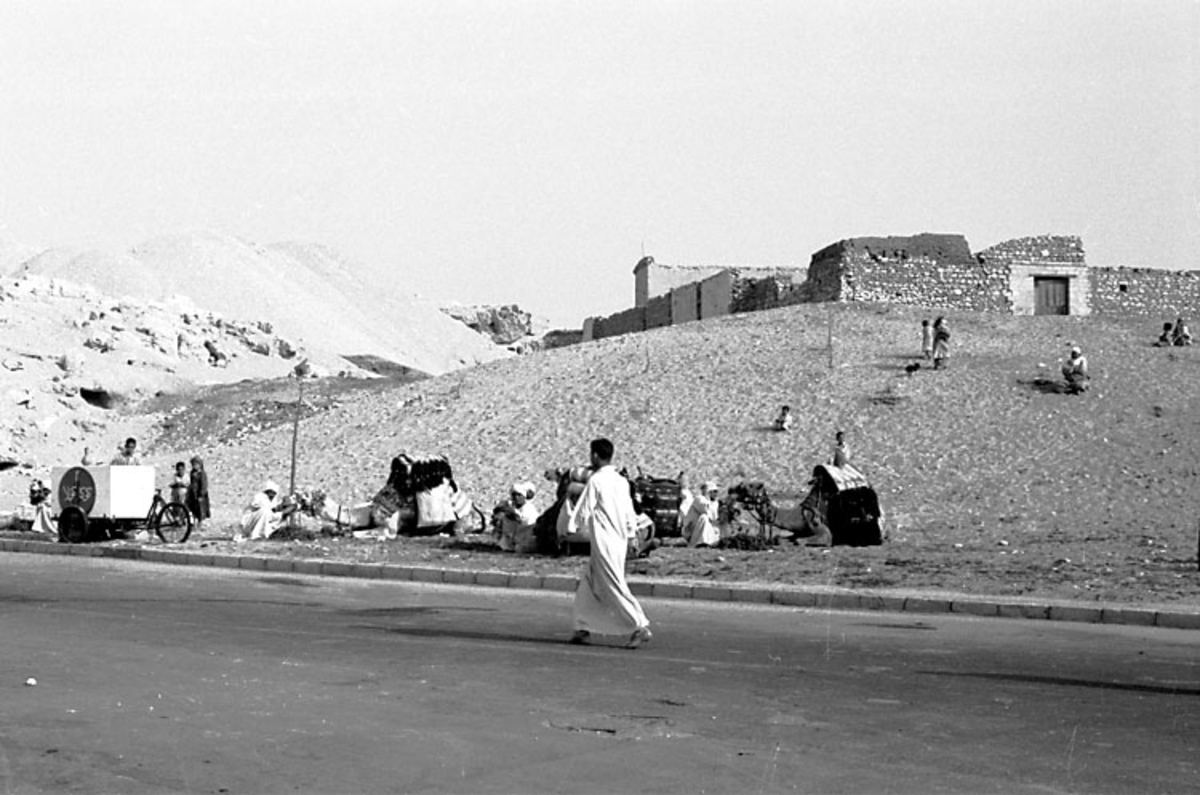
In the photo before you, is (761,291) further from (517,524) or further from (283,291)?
(283,291)

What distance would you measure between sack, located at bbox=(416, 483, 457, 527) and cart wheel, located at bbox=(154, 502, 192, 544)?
11.6 ft

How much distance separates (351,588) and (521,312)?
108485mm

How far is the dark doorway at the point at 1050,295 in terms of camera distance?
148 ft

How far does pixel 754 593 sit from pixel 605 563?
16.1 feet

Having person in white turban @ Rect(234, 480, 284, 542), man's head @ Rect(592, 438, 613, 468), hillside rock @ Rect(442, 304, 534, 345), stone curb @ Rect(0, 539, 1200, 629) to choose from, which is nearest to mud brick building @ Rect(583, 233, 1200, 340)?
person in white turban @ Rect(234, 480, 284, 542)

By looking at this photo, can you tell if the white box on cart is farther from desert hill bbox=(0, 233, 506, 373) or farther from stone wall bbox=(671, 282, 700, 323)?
desert hill bbox=(0, 233, 506, 373)

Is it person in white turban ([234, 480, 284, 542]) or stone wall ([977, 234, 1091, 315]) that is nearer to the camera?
person in white turban ([234, 480, 284, 542])

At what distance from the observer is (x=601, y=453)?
41.6ft

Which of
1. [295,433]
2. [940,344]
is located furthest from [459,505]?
[940,344]

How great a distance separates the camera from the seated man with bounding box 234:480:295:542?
2430 cm

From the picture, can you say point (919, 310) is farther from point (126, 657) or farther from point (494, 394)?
point (126, 657)

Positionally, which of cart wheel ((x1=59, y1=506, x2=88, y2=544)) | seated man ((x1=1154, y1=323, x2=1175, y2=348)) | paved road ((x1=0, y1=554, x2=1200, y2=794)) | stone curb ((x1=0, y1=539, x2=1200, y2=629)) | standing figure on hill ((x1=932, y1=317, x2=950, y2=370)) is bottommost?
paved road ((x1=0, y1=554, x2=1200, y2=794))

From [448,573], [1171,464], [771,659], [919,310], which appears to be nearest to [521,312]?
[919,310]

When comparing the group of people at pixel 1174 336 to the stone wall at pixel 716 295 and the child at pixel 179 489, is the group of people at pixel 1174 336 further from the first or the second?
the child at pixel 179 489
